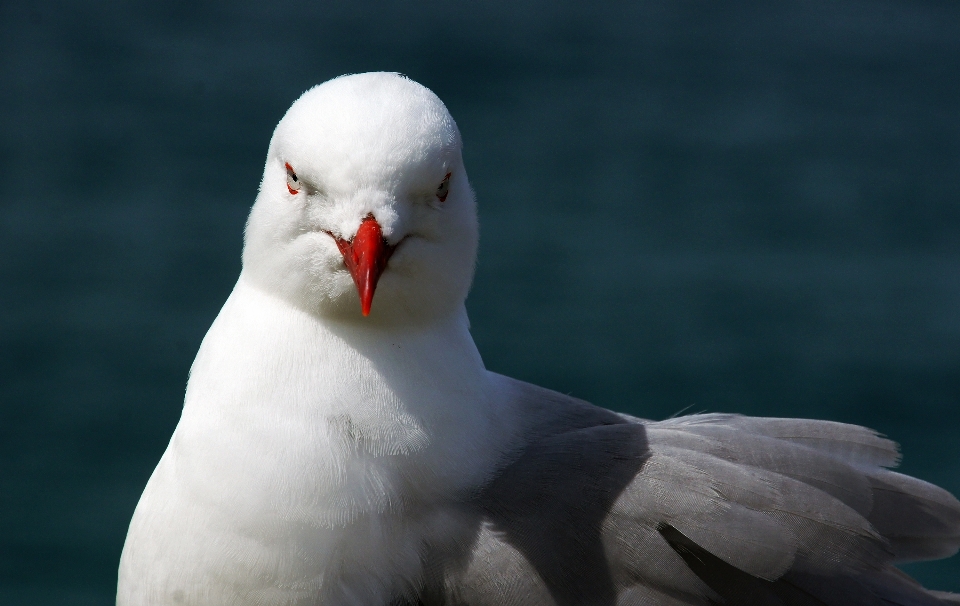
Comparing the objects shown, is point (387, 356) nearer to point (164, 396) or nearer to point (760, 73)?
point (164, 396)

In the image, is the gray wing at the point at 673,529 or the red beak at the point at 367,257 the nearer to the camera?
the red beak at the point at 367,257

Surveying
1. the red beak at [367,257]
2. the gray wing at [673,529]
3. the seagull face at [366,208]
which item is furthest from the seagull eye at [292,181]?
the gray wing at [673,529]

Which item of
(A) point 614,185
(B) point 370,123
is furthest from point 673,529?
(A) point 614,185

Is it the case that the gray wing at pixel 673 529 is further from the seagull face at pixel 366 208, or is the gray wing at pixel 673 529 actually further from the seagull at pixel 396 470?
the seagull face at pixel 366 208

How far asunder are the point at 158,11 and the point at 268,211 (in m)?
3.89

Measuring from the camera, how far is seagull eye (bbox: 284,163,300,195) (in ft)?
6.20

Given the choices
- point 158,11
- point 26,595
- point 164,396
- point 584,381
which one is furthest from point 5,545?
point 158,11

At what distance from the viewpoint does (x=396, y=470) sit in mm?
1904

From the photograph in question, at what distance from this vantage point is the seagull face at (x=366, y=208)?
70.9 inches

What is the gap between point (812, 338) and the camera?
15.4ft

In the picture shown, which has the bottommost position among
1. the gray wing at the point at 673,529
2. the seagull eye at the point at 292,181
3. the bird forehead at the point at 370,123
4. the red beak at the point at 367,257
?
the gray wing at the point at 673,529

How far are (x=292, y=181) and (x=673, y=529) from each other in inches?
32.4

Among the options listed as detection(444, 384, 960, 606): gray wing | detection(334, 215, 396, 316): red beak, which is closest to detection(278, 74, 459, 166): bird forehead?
detection(334, 215, 396, 316): red beak

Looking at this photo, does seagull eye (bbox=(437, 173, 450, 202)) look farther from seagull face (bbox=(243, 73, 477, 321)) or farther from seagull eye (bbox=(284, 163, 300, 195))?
seagull eye (bbox=(284, 163, 300, 195))
